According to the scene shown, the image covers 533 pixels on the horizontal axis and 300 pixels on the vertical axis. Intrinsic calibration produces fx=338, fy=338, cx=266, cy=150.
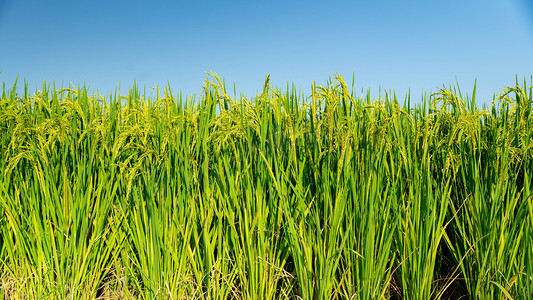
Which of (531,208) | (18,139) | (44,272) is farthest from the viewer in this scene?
(18,139)

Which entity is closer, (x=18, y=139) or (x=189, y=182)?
(x=189, y=182)

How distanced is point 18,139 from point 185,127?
1.57 m

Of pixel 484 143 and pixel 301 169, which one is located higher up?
pixel 484 143

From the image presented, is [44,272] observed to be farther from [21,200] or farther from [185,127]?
[185,127]

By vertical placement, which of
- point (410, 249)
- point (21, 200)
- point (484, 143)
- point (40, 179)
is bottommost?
point (410, 249)

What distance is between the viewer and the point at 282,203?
2.57 metres

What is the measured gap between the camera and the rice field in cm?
247

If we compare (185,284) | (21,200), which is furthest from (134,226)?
(21,200)

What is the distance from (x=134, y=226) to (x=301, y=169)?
1389 millimetres

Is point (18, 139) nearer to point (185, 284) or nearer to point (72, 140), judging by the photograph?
point (72, 140)

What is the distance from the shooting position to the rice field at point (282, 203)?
8.09 feet

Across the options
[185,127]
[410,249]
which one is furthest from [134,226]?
[410,249]

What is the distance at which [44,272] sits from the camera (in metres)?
2.82

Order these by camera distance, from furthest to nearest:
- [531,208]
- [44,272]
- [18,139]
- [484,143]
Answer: [18,139], [44,272], [484,143], [531,208]
